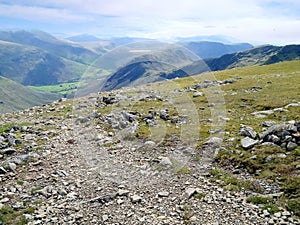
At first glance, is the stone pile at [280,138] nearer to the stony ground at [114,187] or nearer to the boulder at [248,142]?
the boulder at [248,142]

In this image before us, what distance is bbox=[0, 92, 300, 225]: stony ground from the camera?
Answer: 13781 mm

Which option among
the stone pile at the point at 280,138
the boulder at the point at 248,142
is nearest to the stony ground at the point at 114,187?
the boulder at the point at 248,142

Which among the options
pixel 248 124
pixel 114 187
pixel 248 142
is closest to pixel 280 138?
pixel 248 142

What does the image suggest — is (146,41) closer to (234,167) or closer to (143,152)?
(143,152)

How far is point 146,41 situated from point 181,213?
76.2ft

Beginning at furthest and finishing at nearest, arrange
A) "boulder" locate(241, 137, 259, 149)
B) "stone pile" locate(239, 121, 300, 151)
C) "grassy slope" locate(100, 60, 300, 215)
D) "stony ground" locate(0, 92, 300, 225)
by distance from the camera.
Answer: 1. "boulder" locate(241, 137, 259, 149)
2. "stone pile" locate(239, 121, 300, 151)
3. "grassy slope" locate(100, 60, 300, 215)
4. "stony ground" locate(0, 92, 300, 225)

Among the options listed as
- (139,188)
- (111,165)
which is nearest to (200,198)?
(139,188)

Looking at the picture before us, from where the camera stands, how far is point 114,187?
55.1 feet

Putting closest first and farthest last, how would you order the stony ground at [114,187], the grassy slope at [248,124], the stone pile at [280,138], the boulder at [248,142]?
the stony ground at [114,187], the grassy slope at [248,124], the stone pile at [280,138], the boulder at [248,142]

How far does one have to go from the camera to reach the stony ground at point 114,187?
1378cm

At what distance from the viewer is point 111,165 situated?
66.3ft

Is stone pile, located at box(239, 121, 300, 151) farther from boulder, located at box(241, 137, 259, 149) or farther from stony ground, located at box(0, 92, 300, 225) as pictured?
stony ground, located at box(0, 92, 300, 225)

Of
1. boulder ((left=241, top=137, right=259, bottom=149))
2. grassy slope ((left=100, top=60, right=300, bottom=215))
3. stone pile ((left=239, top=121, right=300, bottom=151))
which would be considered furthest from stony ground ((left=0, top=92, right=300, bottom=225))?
stone pile ((left=239, top=121, right=300, bottom=151))

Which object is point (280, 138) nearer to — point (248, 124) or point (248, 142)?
point (248, 142)
